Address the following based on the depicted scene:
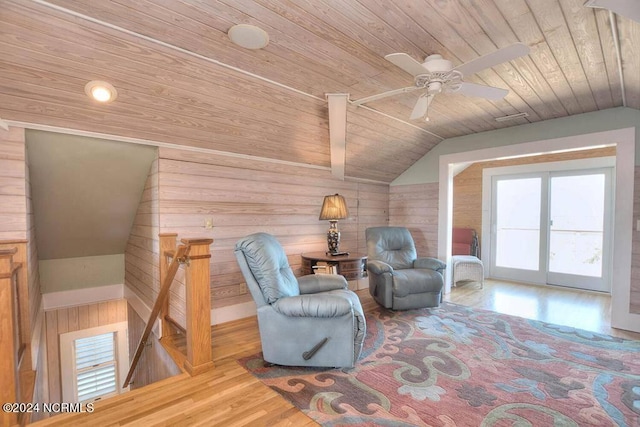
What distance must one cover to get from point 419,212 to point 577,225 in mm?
2532

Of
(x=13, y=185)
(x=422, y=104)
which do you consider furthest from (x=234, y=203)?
(x=422, y=104)

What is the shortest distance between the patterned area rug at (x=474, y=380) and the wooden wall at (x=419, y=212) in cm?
182

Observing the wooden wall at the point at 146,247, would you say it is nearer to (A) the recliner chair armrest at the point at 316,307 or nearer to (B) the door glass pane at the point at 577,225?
(A) the recliner chair armrest at the point at 316,307

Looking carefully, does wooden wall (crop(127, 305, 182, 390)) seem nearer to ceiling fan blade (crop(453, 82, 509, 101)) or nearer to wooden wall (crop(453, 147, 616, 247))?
ceiling fan blade (crop(453, 82, 509, 101))

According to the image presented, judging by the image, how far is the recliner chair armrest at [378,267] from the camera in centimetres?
348

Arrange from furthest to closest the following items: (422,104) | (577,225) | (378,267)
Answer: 1. (577,225)
2. (378,267)
3. (422,104)

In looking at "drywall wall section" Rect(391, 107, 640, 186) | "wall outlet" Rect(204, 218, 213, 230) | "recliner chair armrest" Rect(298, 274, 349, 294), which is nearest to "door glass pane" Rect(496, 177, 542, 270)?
"drywall wall section" Rect(391, 107, 640, 186)

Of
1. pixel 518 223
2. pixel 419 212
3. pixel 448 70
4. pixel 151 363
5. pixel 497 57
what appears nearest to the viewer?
pixel 497 57

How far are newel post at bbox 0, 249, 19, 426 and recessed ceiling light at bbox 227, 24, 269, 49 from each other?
1.80m

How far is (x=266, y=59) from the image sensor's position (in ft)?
7.31

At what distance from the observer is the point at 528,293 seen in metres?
4.62

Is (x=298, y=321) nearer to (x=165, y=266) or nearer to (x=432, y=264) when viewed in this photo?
(x=165, y=266)

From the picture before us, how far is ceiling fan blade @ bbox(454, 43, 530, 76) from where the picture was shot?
5.42ft

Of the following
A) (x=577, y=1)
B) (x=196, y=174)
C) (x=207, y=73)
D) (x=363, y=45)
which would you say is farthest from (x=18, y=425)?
(x=577, y=1)
